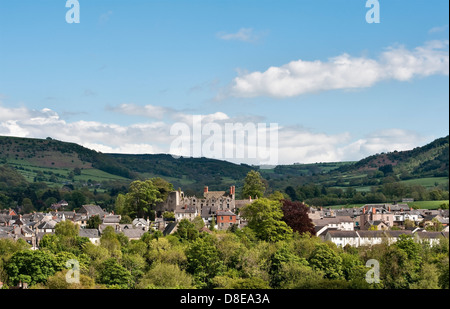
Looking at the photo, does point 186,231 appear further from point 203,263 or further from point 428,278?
point 428,278

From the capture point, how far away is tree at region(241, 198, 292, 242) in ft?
230

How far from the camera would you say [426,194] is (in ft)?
490

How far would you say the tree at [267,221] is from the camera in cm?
7006

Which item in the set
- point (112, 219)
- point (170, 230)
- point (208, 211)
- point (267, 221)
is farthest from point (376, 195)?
point (170, 230)

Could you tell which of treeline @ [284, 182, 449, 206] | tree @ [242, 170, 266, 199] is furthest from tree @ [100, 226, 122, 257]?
treeline @ [284, 182, 449, 206]

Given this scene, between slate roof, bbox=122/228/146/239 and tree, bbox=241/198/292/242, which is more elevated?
tree, bbox=241/198/292/242

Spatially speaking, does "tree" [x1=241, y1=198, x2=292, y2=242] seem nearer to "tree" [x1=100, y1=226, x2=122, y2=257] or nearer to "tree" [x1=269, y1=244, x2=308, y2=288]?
"tree" [x1=269, y1=244, x2=308, y2=288]

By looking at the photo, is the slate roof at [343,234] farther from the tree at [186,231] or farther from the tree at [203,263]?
the tree at [203,263]

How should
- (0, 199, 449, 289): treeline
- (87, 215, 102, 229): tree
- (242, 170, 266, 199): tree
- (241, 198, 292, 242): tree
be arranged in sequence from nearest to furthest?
(0, 199, 449, 289): treeline
(241, 198, 292, 242): tree
(87, 215, 102, 229): tree
(242, 170, 266, 199): tree

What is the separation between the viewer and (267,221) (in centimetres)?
7119

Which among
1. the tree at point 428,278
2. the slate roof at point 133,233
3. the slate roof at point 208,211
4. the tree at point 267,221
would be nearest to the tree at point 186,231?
the tree at point 267,221

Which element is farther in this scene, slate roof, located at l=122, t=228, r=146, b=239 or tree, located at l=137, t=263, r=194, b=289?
slate roof, located at l=122, t=228, r=146, b=239
